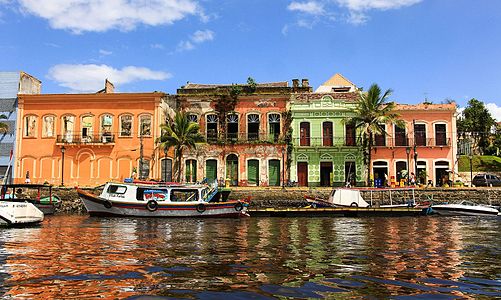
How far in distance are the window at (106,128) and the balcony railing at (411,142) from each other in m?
22.8

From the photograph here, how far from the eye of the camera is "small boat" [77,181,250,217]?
2573 centimetres

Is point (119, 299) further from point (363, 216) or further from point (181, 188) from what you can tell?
point (363, 216)

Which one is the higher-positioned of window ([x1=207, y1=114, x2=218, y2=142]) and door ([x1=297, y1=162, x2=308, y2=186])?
window ([x1=207, y1=114, x2=218, y2=142])

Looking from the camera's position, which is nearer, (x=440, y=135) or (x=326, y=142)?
(x=440, y=135)

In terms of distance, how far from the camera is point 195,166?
1490 inches

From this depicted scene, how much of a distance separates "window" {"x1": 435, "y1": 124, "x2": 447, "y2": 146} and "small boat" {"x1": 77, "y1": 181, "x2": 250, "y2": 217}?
20155mm

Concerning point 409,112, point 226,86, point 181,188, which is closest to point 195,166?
point 226,86

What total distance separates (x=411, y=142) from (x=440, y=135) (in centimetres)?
254

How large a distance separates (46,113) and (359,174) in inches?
1072

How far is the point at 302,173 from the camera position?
37.7 meters

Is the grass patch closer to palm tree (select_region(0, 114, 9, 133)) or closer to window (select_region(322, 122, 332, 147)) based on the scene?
window (select_region(322, 122, 332, 147))

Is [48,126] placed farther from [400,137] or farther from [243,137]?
[400,137]

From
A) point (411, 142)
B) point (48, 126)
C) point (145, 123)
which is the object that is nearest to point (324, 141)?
point (411, 142)

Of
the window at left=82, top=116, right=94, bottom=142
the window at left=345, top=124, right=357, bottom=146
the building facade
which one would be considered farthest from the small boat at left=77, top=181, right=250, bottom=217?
the building facade
